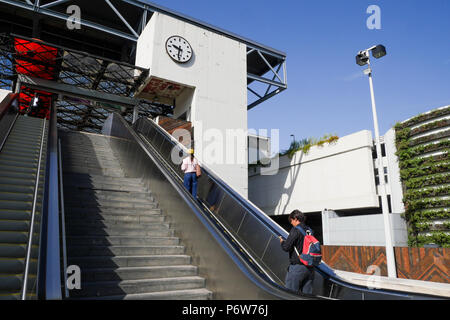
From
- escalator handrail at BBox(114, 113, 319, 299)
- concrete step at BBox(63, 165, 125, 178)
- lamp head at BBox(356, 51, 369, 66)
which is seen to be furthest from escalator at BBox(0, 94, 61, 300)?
lamp head at BBox(356, 51, 369, 66)

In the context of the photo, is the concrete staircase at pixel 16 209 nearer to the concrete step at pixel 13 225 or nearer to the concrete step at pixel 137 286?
the concrete step at pixel 13 225

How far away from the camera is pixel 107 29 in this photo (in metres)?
19.2

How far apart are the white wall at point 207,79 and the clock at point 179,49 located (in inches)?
9.5

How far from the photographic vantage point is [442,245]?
1184 cm

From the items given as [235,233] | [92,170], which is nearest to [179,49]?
[92,170]

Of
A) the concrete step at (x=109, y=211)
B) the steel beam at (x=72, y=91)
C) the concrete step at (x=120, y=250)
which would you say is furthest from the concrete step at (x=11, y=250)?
the steel beam at (x=72, y=91)

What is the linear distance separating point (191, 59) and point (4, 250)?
1470 centimetres

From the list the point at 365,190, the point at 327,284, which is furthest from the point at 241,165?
the point at 327,284

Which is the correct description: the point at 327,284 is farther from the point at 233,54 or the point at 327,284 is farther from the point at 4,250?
the point at 233,54

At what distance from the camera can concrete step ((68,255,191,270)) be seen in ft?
14.7

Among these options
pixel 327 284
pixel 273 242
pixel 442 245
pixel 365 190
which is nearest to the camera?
pixel 327 284

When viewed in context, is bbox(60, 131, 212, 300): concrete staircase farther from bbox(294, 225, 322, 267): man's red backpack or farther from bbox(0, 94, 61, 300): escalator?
bbox(294, 225, 322, 267): man's red backpack

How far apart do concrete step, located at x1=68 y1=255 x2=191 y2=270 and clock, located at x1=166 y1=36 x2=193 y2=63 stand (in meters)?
13.2
